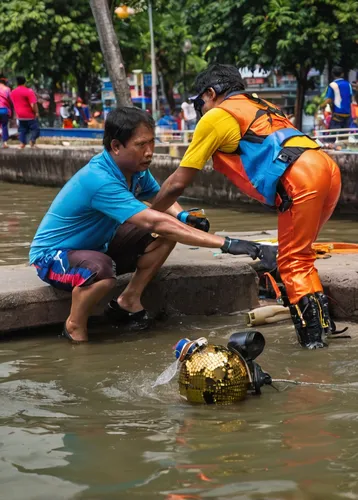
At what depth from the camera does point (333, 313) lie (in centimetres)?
607

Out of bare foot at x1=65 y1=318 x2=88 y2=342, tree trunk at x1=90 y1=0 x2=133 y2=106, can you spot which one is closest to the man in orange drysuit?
bare foot at x1=65 y1=318 x2=88 y2=342

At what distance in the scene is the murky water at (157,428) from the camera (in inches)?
126

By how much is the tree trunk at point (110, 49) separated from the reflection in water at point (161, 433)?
35.6 feet

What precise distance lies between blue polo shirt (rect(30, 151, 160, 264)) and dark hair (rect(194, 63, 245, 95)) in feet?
2.14

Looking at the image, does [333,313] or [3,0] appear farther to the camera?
[3,0]

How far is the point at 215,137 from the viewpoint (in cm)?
528

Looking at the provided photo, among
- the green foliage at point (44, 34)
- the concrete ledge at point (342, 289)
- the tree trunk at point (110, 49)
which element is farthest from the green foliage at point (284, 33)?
the concrete ledge at point (342, 289)

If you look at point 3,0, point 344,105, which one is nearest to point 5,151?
point 344,105

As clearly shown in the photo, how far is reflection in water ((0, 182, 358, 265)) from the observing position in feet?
30.3

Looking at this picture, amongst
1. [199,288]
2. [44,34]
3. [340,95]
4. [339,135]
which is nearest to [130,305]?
→ [199,288]

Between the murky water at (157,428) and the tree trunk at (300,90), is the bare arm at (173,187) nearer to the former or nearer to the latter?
the murky water at (157,428)

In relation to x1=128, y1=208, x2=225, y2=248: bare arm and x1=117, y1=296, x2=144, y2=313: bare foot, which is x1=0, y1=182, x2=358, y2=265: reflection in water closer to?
x1=117, y1=296, x2=144, y2=313: bare foot

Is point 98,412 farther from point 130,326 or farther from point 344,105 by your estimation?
point 344,105

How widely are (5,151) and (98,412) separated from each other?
16.3 meters
